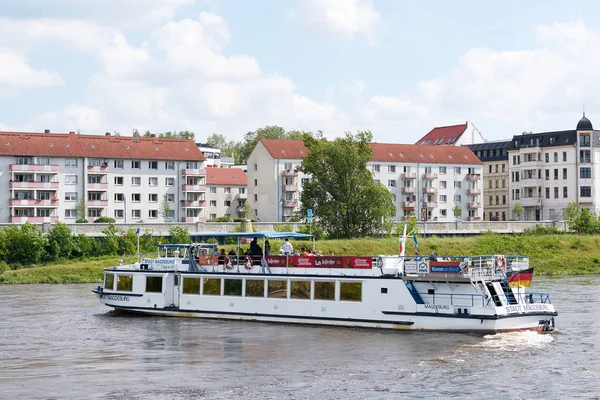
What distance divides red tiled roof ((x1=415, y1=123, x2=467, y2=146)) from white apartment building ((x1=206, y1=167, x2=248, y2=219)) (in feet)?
102

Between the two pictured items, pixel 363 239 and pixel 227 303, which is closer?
pixel 227 303

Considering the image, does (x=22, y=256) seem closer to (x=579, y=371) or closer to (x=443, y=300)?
(x=443, y=300)

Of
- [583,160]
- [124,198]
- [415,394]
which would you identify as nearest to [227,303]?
[415,394]

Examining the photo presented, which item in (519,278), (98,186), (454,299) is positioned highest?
(98,186)

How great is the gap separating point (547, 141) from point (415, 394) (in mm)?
109039

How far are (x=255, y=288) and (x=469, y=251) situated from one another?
1913 inches

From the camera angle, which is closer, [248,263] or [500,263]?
[500,263]

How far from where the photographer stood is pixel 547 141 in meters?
132

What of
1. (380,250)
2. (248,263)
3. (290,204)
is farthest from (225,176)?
(248,263)

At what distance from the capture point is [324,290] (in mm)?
41500

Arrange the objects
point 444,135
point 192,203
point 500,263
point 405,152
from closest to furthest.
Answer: point 500,263 < point 192,203 < point 405,152 < point 444,135

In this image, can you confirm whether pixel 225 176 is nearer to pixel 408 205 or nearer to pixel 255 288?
pixel 408 205

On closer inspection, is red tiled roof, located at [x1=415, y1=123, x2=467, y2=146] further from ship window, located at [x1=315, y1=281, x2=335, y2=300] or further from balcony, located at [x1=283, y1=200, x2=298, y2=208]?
ship window, located at [x1=315, y1=281, x2=335, y2=300]

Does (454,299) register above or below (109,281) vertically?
below
